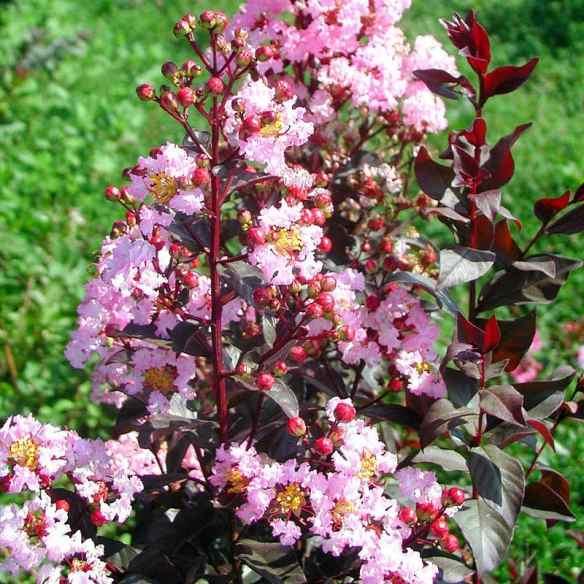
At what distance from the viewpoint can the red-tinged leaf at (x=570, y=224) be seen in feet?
5.20

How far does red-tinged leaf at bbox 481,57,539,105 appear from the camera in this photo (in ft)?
4.95

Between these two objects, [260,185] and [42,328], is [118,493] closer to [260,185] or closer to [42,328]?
[260,185]

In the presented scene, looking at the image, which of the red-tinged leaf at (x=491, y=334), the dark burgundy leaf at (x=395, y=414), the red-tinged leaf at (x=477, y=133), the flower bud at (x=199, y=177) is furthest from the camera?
the dark burgundy leaf at (x=395, y=414)

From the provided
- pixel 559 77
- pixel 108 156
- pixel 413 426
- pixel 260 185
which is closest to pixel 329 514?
pixel 413 426

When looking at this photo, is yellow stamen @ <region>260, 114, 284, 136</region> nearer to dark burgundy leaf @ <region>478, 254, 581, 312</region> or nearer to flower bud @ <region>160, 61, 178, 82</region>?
flower bud @ <region>160, 61, 178, 82</region>

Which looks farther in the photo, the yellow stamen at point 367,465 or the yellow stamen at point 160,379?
the yellow stamen at point 160,379

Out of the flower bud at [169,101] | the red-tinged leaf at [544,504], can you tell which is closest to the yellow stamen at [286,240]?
the flower bud at [169,101]

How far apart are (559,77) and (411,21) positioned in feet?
4.19

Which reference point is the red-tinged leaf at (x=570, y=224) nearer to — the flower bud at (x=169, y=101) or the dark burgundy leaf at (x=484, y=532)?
the dark burgundy leaf at (x=484, y=532)

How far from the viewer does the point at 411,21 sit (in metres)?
6.47

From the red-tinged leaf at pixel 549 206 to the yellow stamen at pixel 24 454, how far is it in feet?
3.11

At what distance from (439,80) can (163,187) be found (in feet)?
1.87

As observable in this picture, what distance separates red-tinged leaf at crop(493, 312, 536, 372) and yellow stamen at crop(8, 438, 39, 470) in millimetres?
791

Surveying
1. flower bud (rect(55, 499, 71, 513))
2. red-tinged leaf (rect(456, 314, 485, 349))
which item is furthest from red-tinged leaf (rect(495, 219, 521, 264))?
flower bud (rect(55, 499, 71, 513))
